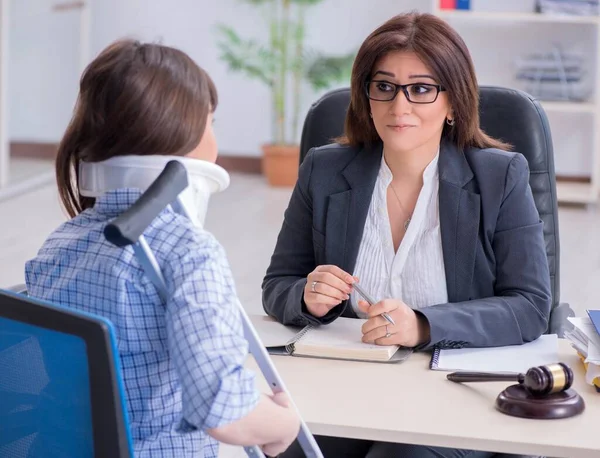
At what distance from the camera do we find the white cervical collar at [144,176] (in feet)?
Answer: 4.48

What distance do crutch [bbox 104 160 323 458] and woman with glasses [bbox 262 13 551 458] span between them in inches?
18.1

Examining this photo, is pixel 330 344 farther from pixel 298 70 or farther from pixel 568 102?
pixel 298 70

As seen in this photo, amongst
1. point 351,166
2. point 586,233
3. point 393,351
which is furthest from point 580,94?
point 393,351

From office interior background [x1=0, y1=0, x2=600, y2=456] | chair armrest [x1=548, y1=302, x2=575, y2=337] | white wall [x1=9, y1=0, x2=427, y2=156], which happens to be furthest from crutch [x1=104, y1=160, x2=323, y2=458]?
white wall [x1=9, y1=0, x2=427, y2=156]

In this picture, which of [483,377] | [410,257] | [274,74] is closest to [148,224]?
[483,377]

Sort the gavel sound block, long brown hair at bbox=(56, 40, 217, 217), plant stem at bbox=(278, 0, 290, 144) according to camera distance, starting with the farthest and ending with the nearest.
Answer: plant stem at bbox=(278, 0, 290, 144) < the gavel sound block < long brown hair at bbox=(56, 40, 217, 217)

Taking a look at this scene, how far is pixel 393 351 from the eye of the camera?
1759mm

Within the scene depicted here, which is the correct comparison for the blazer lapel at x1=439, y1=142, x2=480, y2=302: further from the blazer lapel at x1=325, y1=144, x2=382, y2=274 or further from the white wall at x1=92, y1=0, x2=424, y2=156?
the white wall at x1=92, y1=0, x2=424, y2=156

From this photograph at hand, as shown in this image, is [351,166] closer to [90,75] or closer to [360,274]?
[360,274]

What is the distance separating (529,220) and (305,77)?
4786 millimetres

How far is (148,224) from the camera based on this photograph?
118cm

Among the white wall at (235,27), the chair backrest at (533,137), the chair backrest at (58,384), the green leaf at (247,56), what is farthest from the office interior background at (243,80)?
the chair backrest at (58,384)

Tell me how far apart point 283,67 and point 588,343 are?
17.2 feet

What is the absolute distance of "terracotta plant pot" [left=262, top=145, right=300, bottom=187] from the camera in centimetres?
677
